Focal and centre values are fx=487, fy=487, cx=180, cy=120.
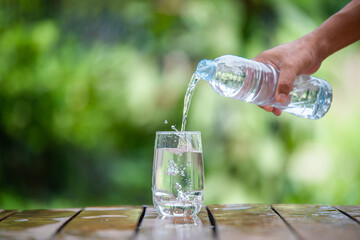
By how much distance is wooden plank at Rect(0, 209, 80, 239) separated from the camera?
0.95 meters

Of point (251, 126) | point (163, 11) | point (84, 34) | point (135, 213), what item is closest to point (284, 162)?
point (251, 126)

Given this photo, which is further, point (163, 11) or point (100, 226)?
point (163, 11)

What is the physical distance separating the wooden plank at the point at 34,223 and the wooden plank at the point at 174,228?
0.19 meters

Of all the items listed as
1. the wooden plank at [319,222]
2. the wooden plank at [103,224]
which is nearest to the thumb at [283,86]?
the wooden plank at [319,222]

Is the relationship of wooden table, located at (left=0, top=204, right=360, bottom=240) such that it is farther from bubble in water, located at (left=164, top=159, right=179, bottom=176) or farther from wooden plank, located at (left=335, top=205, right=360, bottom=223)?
bubble in water, located at (left=164, top=159, right=179, bottom=176)

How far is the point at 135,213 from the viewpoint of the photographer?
121 cm

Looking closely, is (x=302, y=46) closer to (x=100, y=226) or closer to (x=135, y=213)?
(x=135, y=213)

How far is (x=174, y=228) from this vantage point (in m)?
0.99

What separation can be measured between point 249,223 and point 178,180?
0.18m

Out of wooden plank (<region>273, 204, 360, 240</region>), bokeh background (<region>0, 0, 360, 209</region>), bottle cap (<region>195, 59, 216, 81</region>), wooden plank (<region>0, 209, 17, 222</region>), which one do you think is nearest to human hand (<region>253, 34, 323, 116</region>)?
bottle cap (<region>195, 59, 216, 81</region>)

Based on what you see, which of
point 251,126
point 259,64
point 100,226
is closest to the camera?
point 100,226

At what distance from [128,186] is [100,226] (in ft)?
6.85

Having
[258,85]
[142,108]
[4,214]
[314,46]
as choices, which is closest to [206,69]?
[258,85]

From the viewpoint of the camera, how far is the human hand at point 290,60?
49.5 inches
